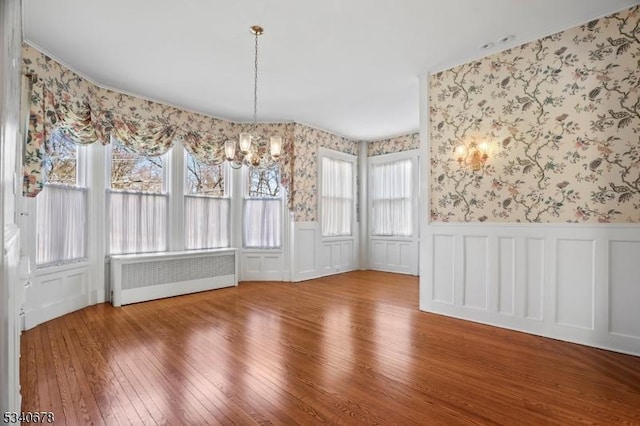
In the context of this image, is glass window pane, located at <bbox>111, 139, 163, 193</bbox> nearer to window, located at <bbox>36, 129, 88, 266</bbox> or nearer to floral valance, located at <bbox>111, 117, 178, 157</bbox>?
floral valance, located at <bbox>111, 117, 178, 157</bbox>

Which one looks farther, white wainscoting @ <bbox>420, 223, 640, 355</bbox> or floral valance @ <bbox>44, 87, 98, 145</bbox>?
floral valance @ <bbox>44, 87, 98, 145</bbox>

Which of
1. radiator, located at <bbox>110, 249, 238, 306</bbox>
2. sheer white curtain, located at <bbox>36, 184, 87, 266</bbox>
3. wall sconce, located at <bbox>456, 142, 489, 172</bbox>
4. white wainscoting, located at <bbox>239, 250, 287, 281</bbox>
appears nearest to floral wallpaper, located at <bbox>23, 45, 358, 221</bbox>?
sheer white curtain, located at <bbox>36, 184, 87, 266</bbox>

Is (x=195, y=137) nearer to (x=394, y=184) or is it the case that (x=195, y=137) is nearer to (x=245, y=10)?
(x=245, y=10)

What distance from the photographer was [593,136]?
3045mm

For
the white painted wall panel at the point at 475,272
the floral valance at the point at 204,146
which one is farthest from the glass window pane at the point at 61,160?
the white painted wall panel at the point at 475,272

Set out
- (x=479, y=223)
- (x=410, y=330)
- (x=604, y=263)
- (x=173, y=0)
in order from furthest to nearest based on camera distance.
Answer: (x=479, y=223)
(x=410, y=330)
(x=604, y=263)
(x=173, y=0)

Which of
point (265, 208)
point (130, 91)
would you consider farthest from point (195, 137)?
point (265, 208)

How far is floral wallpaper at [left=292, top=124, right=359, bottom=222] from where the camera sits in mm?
6160

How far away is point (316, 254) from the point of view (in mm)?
6539

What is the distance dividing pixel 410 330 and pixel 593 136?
8.33 feet

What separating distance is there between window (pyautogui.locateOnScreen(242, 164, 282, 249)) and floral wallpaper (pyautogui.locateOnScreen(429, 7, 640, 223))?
3067mm

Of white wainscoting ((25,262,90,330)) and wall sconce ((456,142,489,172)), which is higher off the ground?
wall sconce ((456,142,489,172))

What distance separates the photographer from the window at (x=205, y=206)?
5.51m

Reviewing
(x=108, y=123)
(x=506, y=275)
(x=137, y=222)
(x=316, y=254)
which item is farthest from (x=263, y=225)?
(x=506, y=275)
